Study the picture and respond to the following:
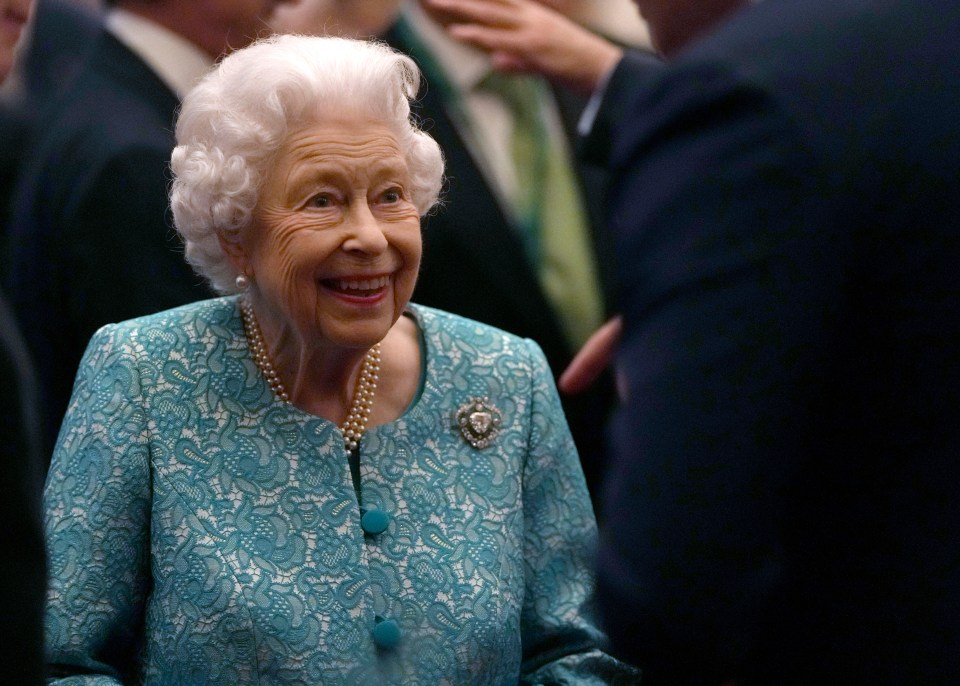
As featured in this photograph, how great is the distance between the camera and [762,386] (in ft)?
4.59

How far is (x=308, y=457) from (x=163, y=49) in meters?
1.26

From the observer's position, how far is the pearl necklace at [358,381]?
7.97 feet

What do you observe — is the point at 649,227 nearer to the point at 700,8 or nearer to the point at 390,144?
the point at 390,144

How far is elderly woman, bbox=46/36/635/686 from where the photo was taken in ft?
7.32

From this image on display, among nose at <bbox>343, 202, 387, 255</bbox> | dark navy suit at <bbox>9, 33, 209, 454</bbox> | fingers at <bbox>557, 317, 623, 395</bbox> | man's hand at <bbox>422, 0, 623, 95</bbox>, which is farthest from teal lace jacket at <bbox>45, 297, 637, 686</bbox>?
man's hand at <bbox>422, 0, 623, 95</bbox>

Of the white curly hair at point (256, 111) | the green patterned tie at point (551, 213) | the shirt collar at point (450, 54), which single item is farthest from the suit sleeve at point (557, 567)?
the shirt collar at point (450, 54)

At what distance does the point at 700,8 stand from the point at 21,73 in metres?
1.71

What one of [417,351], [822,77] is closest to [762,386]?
[822,77]

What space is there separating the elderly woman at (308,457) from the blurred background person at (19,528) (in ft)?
2.83

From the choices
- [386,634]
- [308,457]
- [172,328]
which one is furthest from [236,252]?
[386,634]

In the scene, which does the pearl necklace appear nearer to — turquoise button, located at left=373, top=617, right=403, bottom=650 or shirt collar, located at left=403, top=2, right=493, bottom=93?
turquoise button, located at left=373, top=617, right=403, bottom=650

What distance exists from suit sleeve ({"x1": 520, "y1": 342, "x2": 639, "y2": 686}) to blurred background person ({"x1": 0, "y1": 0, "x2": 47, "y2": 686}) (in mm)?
1228

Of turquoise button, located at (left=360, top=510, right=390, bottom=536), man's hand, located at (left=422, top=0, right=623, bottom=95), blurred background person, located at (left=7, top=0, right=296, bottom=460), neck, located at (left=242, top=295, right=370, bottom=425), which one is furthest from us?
man's hand, located at (left=422, top=0, right=623, bottom=95)

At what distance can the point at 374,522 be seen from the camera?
91.7 inches
